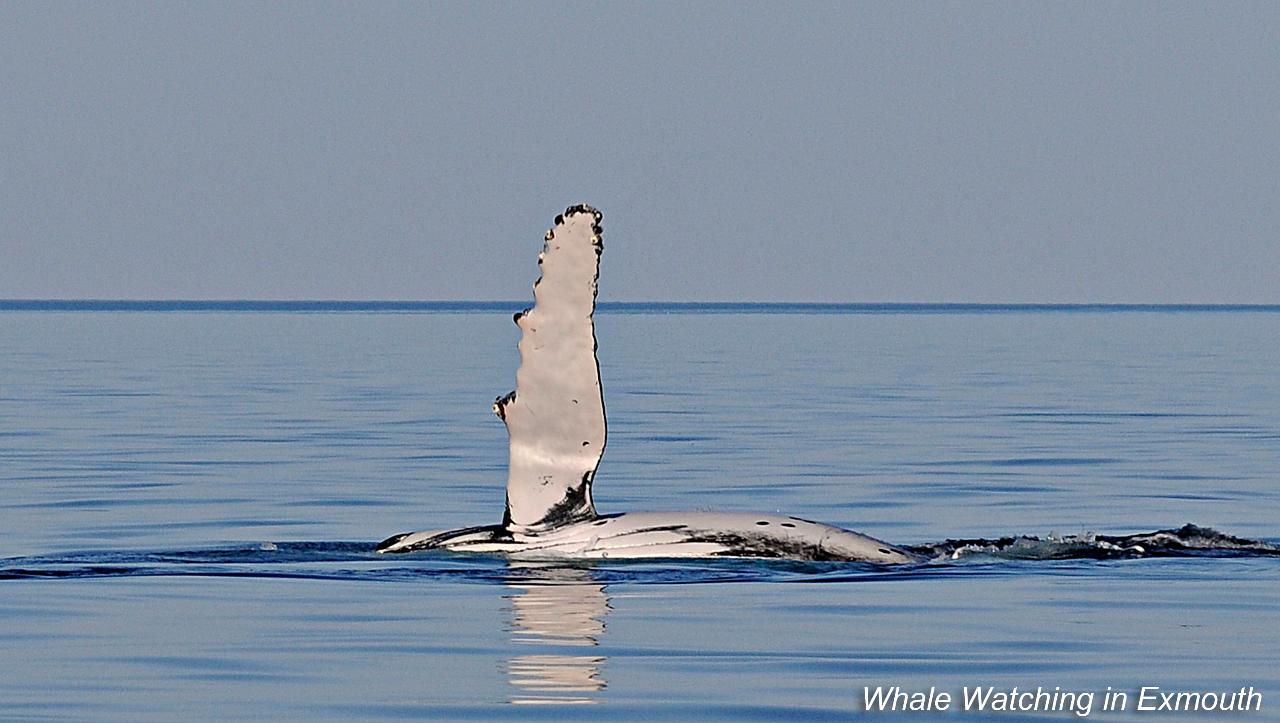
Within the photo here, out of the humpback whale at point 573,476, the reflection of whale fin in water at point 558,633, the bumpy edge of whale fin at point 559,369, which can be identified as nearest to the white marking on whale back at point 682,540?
the humpback whale at point 573,476

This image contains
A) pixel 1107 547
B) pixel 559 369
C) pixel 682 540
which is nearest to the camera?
pixel 559 369

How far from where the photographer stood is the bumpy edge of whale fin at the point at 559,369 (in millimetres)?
17203

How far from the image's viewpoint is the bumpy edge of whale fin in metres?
17.2

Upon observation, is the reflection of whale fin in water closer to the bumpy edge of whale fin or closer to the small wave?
the bumpy edge of whale fin

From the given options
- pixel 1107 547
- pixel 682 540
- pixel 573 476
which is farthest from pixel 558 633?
pixel 1107 547

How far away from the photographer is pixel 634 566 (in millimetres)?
17703

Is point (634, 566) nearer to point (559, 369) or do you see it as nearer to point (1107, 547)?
point (559, 369)

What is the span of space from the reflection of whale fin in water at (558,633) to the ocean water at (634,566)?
4 cm

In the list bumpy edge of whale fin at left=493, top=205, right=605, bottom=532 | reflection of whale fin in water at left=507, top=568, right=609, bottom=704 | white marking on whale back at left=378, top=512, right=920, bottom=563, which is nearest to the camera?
reflection of whale fin in water at left=507, top=568, right=609, bottom=704

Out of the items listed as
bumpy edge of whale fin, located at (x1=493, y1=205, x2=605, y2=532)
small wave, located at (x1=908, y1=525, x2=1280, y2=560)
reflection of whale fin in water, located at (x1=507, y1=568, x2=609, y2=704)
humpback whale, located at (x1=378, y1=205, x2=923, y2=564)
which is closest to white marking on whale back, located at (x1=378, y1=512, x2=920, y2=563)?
humpback whale, located at (x1=378, y1=205, x2=923, y2=564)

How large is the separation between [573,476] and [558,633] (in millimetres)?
2696

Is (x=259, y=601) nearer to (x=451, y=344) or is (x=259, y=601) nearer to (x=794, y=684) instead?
(x=794, y=684)

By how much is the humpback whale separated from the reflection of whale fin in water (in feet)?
1.39

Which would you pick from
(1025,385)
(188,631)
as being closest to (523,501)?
(188,631)
